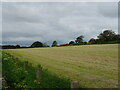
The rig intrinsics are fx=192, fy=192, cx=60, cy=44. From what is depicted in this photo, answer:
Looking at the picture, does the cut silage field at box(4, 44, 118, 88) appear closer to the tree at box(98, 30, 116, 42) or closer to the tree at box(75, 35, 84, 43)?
the tree at box(98, 30, 116, 42)

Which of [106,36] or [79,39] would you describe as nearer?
[106,36]

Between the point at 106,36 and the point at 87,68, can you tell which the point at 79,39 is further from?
the point at 87,68

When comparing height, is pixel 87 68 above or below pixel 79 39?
below

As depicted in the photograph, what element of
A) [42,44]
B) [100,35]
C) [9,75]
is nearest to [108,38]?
[100,35]

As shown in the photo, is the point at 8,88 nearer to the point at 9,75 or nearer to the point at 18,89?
the point at 18,89

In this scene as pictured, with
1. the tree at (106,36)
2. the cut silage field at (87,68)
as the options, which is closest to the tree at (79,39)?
the tree at (106,36)

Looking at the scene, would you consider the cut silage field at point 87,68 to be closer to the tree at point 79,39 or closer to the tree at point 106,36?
the tree at point 106,36

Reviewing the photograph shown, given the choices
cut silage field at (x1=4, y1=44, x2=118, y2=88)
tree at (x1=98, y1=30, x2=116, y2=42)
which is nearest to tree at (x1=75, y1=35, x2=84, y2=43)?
tree at (x1=98, y1=30, x2=116, y2=42)

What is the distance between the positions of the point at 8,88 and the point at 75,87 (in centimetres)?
311

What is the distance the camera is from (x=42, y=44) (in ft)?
387

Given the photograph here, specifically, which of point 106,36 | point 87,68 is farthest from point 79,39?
point 87,68

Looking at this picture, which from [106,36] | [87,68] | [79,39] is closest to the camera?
[87,68]

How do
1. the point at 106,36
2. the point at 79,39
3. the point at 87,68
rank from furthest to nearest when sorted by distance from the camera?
the point at 79,39
the point at 106,36
the point at 87,68

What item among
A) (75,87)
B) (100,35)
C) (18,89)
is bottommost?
(18,89)
